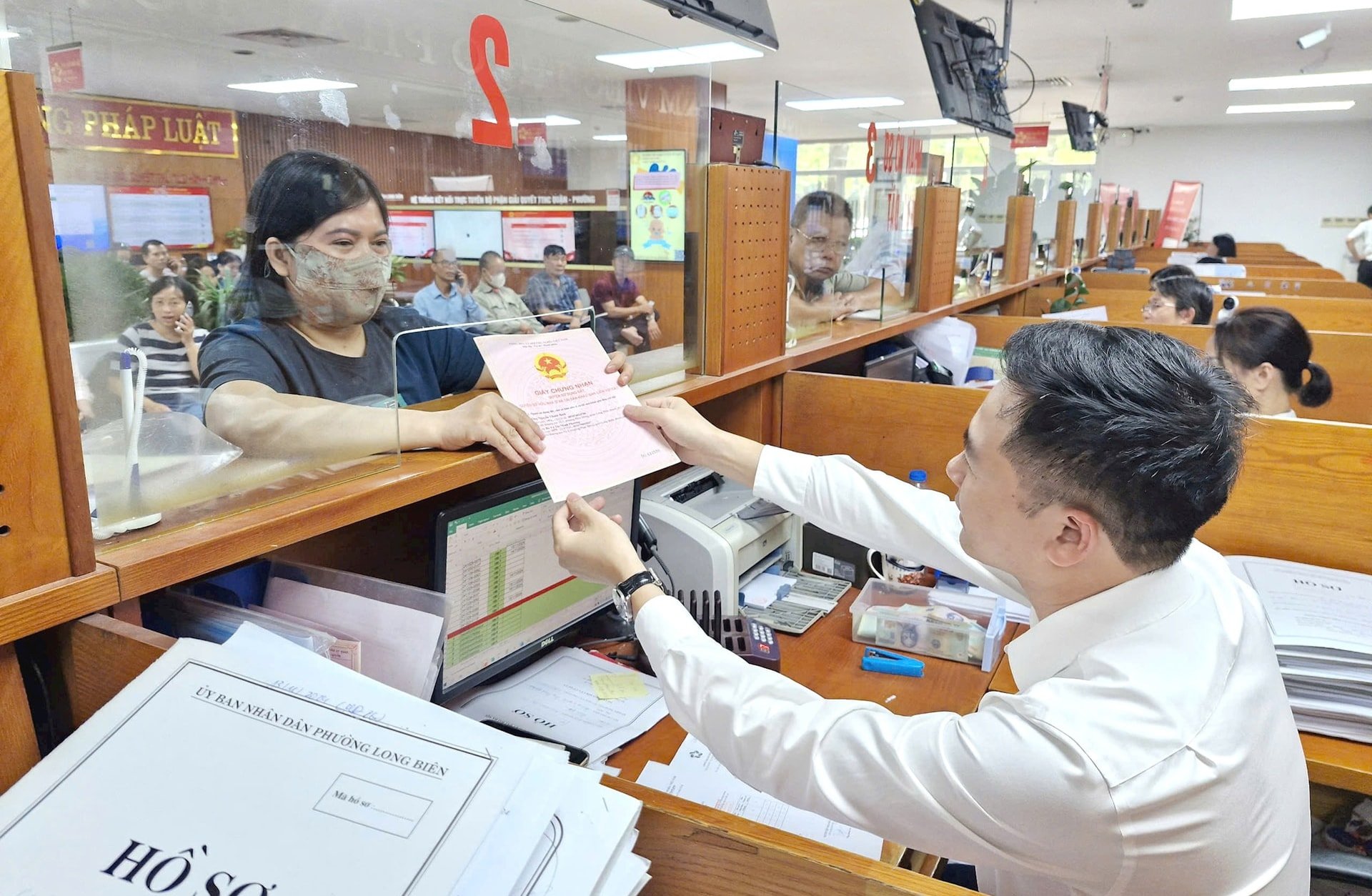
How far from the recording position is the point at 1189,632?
34.2 inches

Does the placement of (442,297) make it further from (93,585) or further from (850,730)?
(850,730)

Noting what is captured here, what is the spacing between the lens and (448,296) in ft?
7.13

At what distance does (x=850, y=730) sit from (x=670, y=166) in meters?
1.09

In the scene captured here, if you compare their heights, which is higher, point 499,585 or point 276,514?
point 276,514

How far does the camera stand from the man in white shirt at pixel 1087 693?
2.56ft

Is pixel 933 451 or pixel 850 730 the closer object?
pixel 850 730

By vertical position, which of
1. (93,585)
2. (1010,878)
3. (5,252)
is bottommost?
(1010,878)

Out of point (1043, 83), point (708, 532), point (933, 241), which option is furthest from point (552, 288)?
point (1043, 83)

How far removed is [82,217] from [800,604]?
1387 millimetres

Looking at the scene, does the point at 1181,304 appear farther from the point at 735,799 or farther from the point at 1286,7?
the point at 735,799

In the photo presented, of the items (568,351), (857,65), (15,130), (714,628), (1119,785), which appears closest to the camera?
(15,130)

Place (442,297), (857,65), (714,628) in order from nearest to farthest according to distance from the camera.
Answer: (714,628) → (442,297) → (857,65)

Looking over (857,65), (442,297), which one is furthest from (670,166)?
(857,65)

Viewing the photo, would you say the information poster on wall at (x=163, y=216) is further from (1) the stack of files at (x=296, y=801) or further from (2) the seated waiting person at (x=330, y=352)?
(1) the stack of files at (x=296, y=801)
